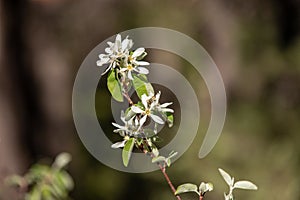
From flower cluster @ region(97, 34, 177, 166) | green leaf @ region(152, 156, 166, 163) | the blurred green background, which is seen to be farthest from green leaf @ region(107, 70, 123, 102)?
the blurred green background

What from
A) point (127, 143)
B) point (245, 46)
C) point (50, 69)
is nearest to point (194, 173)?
point (245, 46)

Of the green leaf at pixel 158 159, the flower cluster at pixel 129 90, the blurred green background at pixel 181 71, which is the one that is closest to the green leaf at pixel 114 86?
the flower cluster at pixel 129 90

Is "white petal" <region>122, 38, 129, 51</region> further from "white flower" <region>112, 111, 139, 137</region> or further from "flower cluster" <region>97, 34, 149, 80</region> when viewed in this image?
"white flower" <region>112, 111, 139, 137</region>

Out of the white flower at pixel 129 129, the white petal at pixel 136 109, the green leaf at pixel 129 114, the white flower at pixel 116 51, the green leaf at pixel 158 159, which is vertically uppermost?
the white flower at pixel 116 51

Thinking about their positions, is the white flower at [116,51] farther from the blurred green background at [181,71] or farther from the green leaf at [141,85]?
the blurred green background at [181,71]

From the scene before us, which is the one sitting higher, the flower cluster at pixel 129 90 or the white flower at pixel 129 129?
the flower cluster at pixel 129 90

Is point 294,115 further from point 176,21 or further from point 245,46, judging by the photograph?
point 176,21

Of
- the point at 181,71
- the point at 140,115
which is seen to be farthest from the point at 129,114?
the point at 181,71

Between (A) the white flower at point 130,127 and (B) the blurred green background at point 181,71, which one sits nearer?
(A) the white flower at point 130,127
